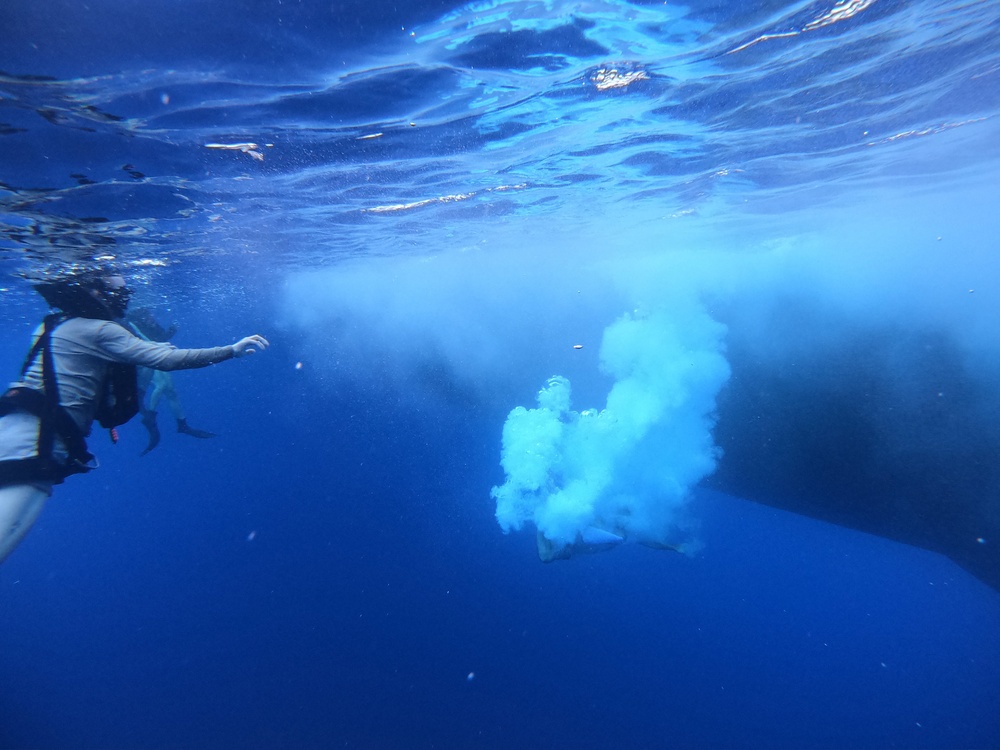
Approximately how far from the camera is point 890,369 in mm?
10773

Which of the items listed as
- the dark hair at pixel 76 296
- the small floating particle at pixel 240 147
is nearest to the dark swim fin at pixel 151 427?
the small floating particle at pixel 240 147

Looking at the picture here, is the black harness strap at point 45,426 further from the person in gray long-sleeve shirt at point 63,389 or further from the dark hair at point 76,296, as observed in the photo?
the dark hair at point 76,296

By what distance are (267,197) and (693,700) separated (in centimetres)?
2760

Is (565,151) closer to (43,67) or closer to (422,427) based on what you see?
(43,67)

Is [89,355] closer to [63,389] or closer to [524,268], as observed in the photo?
[63,389]

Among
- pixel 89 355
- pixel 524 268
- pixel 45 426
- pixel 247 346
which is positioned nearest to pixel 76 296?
pixel 89 355

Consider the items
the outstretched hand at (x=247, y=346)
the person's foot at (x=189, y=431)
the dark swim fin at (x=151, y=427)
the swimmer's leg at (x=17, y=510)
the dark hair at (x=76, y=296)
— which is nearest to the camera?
the swimmer's leg at (x=17, y=510)

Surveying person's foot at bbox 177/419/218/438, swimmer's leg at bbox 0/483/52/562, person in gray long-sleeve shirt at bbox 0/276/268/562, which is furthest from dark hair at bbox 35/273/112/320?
person's foot at bbox 177/419/218/438

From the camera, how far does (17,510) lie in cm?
404

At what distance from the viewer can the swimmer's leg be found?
12.9 ft

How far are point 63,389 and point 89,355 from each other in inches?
14.7

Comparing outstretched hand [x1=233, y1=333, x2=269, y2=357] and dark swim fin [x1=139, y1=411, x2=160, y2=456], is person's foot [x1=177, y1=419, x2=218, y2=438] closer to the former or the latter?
dark swim fin [x1=139, y1=411, x2=160, y2=456]

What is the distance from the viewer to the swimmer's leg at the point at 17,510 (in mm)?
3930

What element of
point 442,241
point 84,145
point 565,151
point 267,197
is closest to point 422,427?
point 442,241
